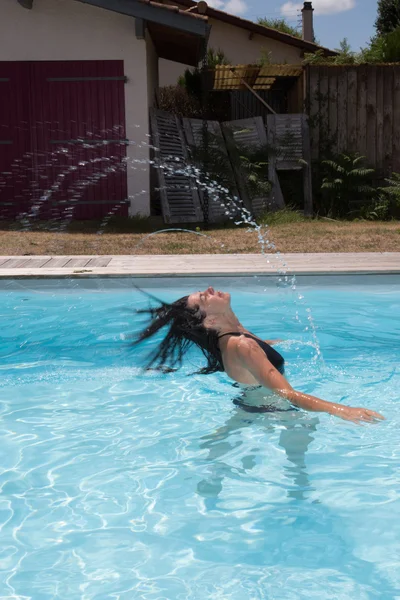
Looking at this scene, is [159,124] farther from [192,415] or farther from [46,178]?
[192,415]

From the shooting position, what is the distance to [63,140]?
12266 mm

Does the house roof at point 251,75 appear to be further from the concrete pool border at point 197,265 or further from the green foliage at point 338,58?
the concrete pool border at point 197,265

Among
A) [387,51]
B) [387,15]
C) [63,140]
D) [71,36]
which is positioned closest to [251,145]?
[63,140]

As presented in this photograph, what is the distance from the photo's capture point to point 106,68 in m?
12.1

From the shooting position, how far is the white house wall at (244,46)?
62.0ft

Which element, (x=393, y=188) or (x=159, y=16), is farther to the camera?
(x=393, y=188)

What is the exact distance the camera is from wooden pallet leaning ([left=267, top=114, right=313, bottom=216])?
1299 centimetres

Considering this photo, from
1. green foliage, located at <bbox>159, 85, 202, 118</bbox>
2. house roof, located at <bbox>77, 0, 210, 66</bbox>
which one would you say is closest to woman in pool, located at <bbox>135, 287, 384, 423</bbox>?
house roof, located at <bbox>77, 0, 210, 66</bbox>

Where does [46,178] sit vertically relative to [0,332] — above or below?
above

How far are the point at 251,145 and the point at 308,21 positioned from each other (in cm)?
1344

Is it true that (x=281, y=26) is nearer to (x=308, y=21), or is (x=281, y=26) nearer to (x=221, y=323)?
(x=308, y=21)

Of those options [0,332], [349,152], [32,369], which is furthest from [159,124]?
[32,369]

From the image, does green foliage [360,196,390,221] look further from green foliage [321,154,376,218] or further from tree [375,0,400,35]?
tree [375,0,400,35]

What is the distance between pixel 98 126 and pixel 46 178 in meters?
1.26
